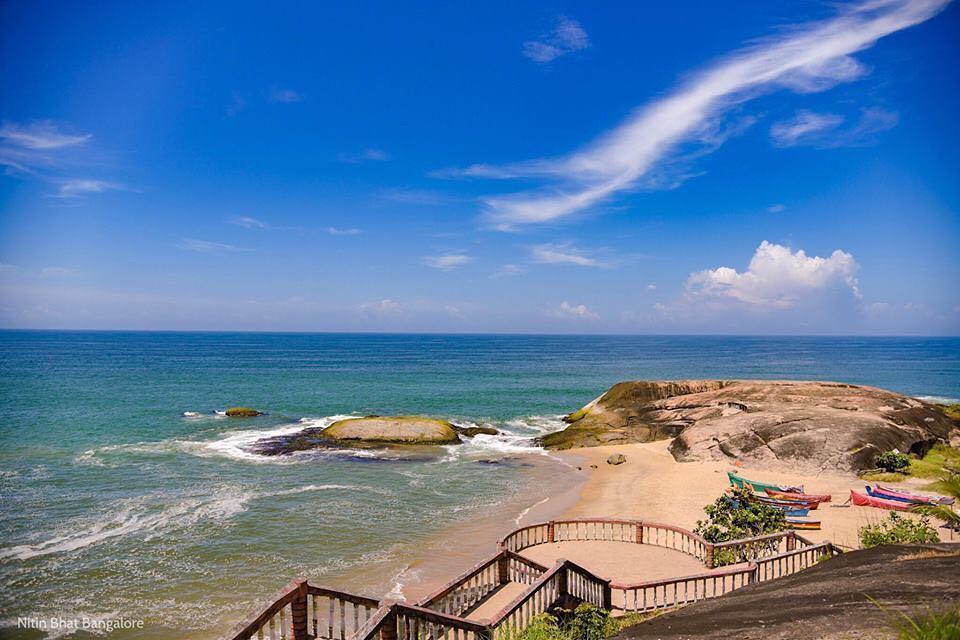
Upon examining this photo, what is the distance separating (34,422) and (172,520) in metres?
36.5

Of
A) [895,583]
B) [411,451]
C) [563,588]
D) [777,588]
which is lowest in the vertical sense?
[411,451]

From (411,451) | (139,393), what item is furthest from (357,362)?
(411,451)

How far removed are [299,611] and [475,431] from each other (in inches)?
1596

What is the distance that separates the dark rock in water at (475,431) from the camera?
49969 mm

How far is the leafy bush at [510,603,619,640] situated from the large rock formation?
90.0 ft

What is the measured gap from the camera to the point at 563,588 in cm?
1242

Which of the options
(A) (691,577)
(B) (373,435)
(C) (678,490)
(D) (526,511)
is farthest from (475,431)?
(A) (691,577)

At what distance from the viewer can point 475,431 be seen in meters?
50.8

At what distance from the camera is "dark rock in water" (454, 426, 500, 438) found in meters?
50.0

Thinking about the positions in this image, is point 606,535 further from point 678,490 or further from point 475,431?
point 475,431

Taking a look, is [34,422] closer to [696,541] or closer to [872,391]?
[696,541]

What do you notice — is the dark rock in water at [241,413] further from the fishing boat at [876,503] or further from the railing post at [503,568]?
the fishing boat at [876,503]

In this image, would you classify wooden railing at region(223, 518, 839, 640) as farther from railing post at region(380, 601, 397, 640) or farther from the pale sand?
the pale sand

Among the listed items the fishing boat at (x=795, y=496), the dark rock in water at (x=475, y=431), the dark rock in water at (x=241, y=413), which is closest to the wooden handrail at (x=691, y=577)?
the fishing boat at (x=795, y=496)
